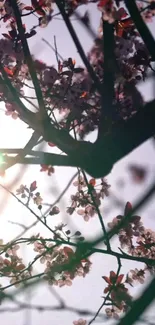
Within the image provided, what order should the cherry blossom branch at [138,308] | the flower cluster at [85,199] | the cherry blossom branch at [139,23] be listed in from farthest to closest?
1. the flower cluster at [85,199]
2. the cherry blossom branch at [139,23]
3. the cherry blossom branch at [138,308]

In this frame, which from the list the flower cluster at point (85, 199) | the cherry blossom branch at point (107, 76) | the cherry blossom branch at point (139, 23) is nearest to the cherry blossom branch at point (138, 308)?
the cherry blossom branch at point (139, 23)

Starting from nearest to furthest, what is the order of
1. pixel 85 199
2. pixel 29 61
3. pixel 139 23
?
1. pixel 139 23
2. pixel 29 61
3. pixel 85 199

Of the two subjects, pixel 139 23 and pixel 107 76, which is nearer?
pixel 139 23

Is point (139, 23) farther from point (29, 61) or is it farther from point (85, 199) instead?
point (85, 199)

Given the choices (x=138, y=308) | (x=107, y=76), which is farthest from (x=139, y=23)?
(x=138, y=308)

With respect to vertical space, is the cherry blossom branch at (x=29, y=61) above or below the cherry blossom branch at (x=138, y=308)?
above

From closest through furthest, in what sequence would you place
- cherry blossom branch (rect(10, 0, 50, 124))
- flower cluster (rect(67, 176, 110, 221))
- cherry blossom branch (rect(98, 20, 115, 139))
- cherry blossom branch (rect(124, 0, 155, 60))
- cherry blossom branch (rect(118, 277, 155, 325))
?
cherry blossom branch (rect(118, 277, 155, 325)) → cherry blossom branch (rect(124, 0, 155, 60)) → cherry blossom branch (rect(10, 0, 50, 124)) → cherry blossom branch (rect(98, 20, 115, 139)) → flower cluster (rect(67, 176, 110, 221))

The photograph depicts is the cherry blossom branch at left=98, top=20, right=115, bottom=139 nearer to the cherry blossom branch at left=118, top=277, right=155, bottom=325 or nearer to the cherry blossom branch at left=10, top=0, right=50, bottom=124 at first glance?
the cherry blossom branch at left=10, top=0, right=50, bottom=124

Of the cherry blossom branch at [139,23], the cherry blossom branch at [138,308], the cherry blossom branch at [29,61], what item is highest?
the cherry blossom branch at [29,61]

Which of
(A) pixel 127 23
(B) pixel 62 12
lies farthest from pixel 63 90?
(B) pixel 62 12

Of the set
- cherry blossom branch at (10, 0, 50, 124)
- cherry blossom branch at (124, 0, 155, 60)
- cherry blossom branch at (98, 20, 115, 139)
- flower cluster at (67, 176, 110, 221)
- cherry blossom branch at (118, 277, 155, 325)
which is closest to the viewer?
cherry blossom branch at (118, 277, 155, 325)

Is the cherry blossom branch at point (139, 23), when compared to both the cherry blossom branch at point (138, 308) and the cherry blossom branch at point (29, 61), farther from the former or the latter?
the cherry blossom branch at point (138, 308)

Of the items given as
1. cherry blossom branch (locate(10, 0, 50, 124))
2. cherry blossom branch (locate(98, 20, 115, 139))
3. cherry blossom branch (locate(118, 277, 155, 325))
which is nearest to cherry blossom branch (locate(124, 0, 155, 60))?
cherry blossom branch (locate(98, 20, 115, 139))

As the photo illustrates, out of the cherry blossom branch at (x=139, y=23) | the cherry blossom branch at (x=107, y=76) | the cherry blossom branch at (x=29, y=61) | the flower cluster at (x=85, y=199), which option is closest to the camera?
the cherry blossom branch at (x=139, y=23)
